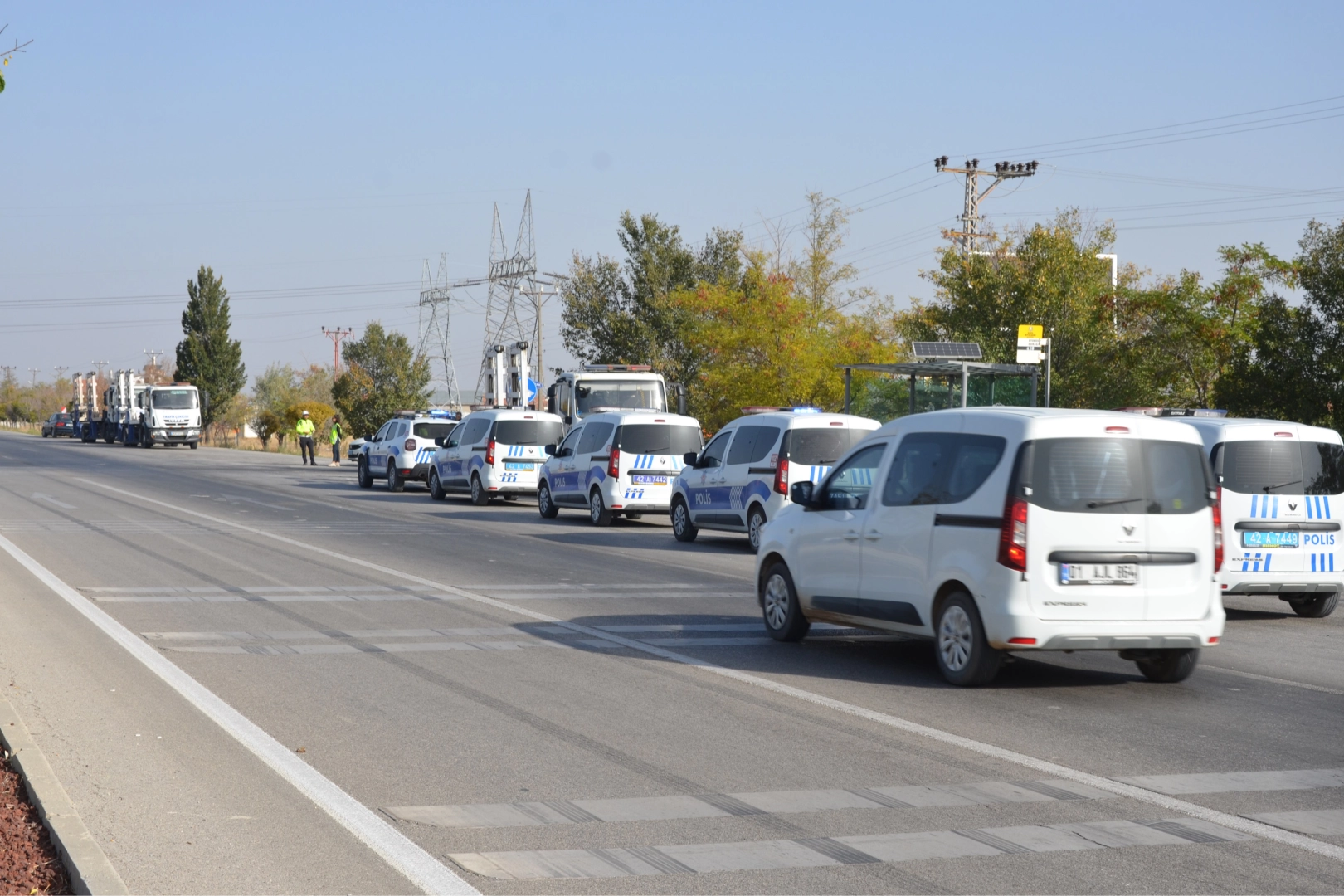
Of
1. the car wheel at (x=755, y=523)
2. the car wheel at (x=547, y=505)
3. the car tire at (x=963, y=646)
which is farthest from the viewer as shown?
the car wheel at (x=547, y=505)

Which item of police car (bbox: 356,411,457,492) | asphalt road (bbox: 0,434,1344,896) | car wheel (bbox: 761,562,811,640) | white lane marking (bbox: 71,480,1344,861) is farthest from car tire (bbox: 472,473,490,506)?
car wheel (bbox: 761,562,811,640)

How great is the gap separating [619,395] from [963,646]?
25273 mm

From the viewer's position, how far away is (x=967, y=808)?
252 inches

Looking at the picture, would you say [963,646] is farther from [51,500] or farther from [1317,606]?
[51,500]

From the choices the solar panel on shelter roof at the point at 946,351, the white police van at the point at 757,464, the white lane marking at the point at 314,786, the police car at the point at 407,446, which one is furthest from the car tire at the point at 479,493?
the white lane marking at the point at 314,786

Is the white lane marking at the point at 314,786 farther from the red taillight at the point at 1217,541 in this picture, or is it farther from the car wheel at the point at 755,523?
the car wheel at the point at 755,523

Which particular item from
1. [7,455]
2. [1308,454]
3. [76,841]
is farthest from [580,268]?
[76,841]

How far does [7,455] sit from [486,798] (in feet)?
177

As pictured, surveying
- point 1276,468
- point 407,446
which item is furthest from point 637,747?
point 407,446

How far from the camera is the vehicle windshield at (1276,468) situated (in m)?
13.5

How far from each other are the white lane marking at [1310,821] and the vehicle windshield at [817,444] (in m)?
12.5

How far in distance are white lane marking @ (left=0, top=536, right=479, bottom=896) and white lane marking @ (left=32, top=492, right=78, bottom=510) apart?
16.8 metres

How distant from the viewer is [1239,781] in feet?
22.9

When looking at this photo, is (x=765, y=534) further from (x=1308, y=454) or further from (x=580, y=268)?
(x=580, y=268)
